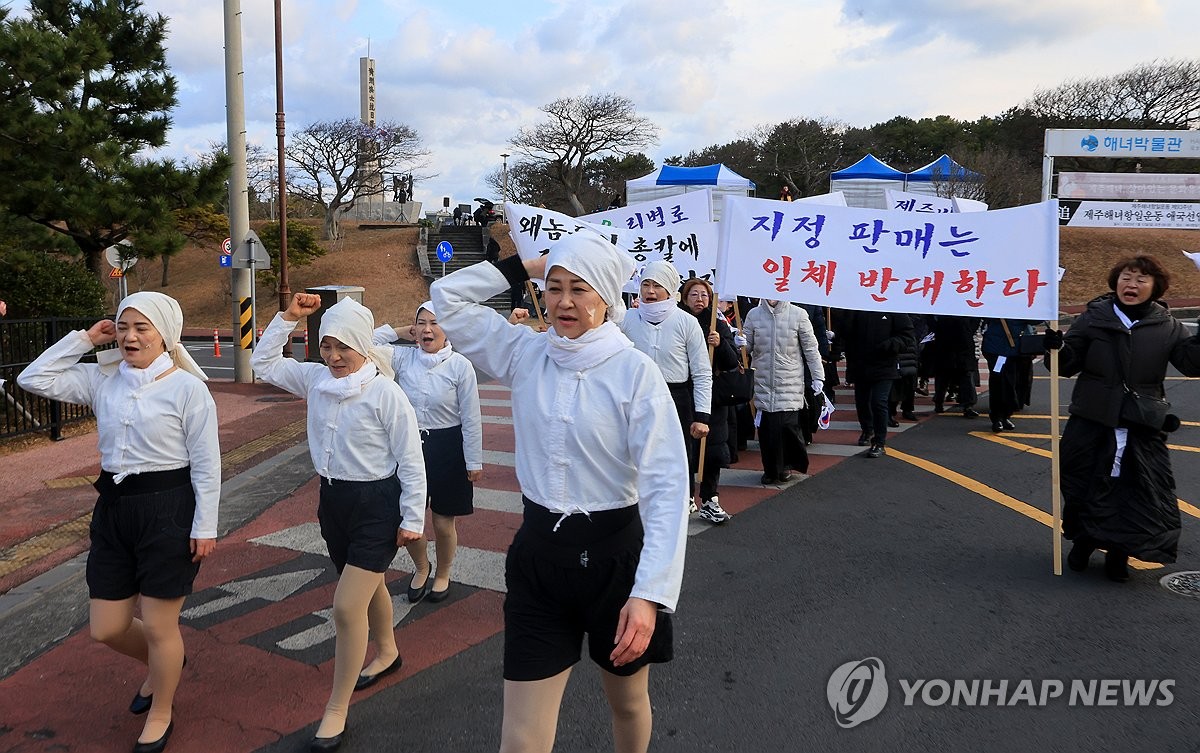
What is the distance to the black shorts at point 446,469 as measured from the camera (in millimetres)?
4891

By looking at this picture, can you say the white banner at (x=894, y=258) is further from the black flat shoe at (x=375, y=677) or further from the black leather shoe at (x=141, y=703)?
the black leather shoe at (x=141, y=703)

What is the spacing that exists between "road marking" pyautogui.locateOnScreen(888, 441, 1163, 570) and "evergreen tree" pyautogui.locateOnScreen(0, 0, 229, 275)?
913 centimetres

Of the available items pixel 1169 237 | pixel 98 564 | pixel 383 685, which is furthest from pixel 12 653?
pixel 1169 237

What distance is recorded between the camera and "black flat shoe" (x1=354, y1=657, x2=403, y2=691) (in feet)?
12.7

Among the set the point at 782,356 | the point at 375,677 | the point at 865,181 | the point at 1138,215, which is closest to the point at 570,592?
the point at 375,677

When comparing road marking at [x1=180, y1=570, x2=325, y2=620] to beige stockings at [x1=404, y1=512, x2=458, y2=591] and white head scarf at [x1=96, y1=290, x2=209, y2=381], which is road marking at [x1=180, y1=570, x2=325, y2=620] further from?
white head scarf at [x1=96, y1=290, x2=209, y2=381]

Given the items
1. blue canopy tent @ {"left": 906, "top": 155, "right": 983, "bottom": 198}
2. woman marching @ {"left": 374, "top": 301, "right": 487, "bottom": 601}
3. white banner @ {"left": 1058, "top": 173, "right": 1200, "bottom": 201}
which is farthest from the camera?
blue canopy tent @ {"left": 906, "top": 155, "right": 983, "bottom": 198}

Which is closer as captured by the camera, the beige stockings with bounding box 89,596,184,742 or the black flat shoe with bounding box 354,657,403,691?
the beige stockings with bounding box 89,596,184,742

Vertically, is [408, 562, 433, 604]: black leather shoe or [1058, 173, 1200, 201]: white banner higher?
[1058, 173, 1200, 201]: white banner

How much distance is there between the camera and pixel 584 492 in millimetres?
2498

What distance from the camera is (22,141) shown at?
9.76m

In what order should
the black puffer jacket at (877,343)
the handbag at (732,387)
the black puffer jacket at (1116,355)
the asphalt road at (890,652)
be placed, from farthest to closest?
the black puffer jacket at (877,343)
the handbag at (732,387)
the black puffer jacket at (1116,355)
the asphalt road at (890,652)

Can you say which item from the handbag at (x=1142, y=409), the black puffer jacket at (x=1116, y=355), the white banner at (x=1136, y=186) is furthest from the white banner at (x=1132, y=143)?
the handbag at (x=1142, y=409)

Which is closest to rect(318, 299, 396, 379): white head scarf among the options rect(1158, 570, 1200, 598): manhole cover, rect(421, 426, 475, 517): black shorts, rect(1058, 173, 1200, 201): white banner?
rect(421, 426, 475, 517): black shorts
